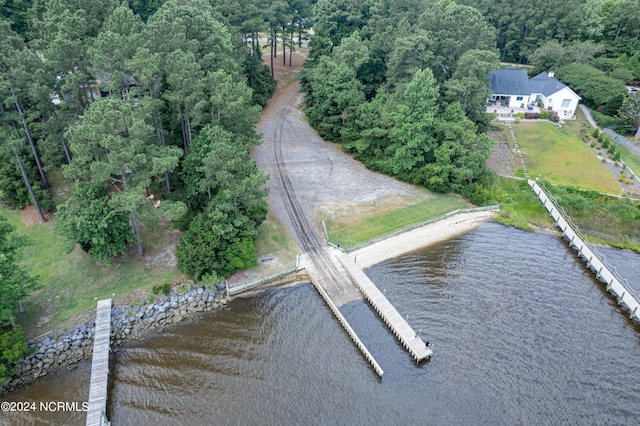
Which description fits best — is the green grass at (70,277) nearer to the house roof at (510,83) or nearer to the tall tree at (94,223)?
the tall tree at (94,223)

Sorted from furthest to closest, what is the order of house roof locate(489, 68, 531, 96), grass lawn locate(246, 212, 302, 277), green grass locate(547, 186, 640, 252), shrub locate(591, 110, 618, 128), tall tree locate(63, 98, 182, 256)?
house roof locate(489, 68, 531, 96) → shrub locate(591, 110, 618, 128) → green grass locate(547, 186, 640, 252) → grass lawn locate(246, 212, 302, 277) → tall tree locate(63, 98, 182, 256)

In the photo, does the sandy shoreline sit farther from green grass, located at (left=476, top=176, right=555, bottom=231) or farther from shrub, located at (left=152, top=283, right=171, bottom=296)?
shrub, located at (left=152, top=283, right=171, bottom=296)

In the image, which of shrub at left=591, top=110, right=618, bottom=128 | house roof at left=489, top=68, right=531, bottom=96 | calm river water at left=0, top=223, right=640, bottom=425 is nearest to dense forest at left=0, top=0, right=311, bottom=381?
calm river water at left=0, top=223, right=640, bottom=425

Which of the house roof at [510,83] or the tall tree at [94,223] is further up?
the house roof at [510,83]

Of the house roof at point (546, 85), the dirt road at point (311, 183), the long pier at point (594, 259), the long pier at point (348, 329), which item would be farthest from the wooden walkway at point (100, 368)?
the house roof at point (546, 85)

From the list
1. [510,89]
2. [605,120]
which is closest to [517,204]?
[605,120]

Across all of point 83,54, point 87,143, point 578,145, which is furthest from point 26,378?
point 578,145
